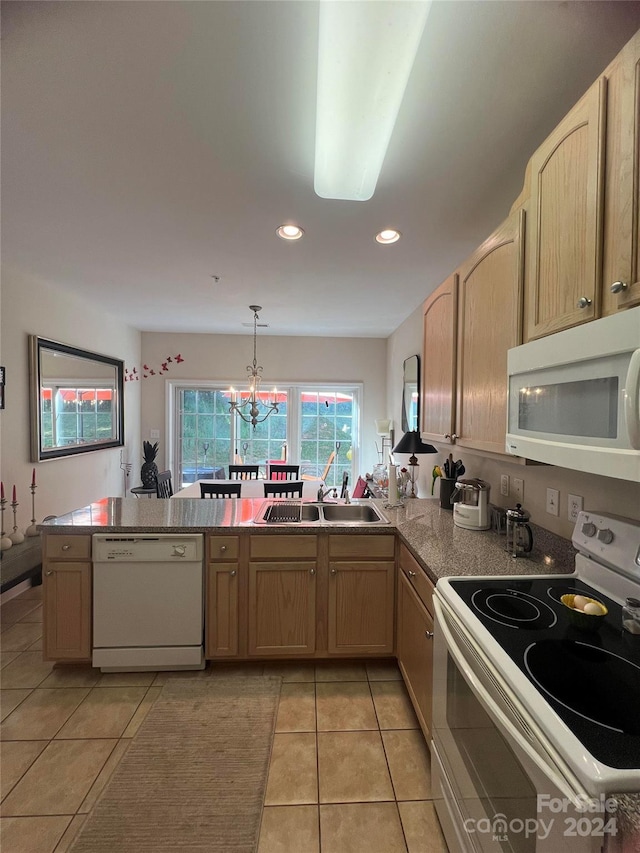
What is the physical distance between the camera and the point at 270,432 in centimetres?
551

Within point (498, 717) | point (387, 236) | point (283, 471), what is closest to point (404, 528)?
point (498, 717)

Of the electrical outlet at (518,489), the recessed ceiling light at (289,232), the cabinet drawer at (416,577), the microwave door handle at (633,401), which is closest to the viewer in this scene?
the microwave door handle at (633,401)

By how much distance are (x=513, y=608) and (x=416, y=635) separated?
2.28 feet

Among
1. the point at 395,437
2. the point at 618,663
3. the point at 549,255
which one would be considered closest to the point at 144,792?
the point at 618,663

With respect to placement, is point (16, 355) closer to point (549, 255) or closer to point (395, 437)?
point (549, 255)

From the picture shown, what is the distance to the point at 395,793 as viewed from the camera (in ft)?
4.81

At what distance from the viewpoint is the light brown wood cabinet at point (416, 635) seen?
1.54 m

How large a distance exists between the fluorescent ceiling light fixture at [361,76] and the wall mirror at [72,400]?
2945 millimetres

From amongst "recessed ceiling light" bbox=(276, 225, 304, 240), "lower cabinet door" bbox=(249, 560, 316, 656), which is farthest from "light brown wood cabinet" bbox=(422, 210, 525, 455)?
"lower cabinet door" bbox=(249, 560, 316, 656)

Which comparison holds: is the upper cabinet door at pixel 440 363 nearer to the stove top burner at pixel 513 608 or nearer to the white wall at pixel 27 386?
the stove top burner at pixel 513 608

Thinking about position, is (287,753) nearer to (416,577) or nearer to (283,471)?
(416,577)

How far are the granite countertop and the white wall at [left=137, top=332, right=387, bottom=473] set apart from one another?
9.48ft

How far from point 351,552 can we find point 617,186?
1.86 m

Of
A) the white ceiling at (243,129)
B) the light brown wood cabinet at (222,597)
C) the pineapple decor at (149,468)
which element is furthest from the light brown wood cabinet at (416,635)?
the pineapple decor at (149,468)
